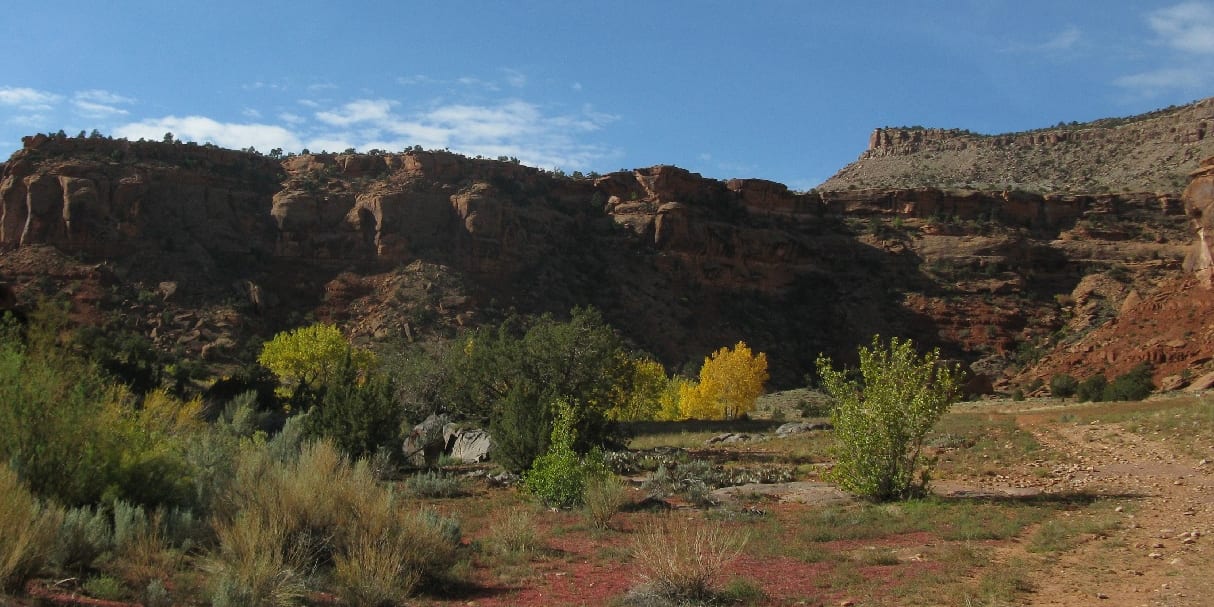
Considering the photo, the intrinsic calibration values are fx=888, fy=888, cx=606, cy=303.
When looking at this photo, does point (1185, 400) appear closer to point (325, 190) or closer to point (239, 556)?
point (239, 556)

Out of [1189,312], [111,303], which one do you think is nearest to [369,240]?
[111,303]

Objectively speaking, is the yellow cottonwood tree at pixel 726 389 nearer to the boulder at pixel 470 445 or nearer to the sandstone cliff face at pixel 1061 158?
the boulder at pixel 470 445

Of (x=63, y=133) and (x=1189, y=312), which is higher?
(x=63, y=133)

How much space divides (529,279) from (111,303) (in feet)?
86.8

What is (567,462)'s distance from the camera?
1455 cm

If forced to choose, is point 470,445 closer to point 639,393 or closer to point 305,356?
point 639,393

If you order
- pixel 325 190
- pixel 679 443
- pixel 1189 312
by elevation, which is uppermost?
pixel 325 190

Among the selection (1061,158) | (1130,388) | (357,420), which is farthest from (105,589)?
(1061,158)

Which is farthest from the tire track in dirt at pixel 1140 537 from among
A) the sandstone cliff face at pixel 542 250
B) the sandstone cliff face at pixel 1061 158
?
the sandstone cliff face at pixel 1061 158

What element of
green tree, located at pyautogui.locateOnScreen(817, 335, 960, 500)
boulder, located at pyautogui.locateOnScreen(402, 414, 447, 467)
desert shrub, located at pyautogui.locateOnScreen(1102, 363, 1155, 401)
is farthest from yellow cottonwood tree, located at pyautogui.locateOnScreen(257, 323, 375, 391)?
green tree, located at pyautogui.locateOnScreen(817, 335, 960, 500)

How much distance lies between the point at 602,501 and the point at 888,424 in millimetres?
4772

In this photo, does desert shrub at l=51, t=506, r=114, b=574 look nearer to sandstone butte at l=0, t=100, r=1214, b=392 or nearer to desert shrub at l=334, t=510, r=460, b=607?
desert shrub at l=334, t=510, r=460, b=607

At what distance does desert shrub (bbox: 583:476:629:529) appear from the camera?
13.1 m

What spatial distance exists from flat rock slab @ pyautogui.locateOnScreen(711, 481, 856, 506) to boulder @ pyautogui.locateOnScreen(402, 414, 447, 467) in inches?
351
